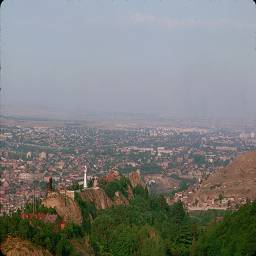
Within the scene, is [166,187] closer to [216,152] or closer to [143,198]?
[143,198]

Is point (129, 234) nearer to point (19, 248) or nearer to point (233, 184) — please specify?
point (19, 248)

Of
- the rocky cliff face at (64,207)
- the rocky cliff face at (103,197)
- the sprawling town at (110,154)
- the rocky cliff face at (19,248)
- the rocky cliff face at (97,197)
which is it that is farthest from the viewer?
the sprawling town at (110,154)

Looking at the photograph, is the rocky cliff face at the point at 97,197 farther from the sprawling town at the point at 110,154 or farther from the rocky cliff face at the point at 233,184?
the rocky cliff face at the point at 233,184

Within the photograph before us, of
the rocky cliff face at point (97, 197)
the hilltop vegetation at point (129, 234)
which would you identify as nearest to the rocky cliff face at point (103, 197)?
the rocky cliff face at point (97, 197)

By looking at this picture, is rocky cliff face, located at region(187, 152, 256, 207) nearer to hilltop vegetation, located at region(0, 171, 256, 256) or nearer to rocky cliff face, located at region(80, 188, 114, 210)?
rocky cliff face, located at region(80, 188, 114, 210)

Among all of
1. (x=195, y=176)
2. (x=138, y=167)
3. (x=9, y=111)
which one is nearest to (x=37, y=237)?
(x=195, y=176)

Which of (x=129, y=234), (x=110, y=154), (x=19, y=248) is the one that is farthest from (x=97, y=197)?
(x=110, y=154)

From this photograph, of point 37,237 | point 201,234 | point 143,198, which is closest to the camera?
point 37,237
